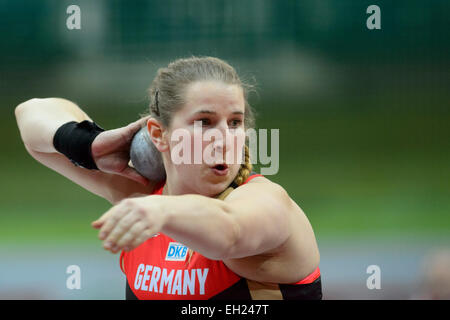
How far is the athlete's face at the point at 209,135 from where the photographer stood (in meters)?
1.63

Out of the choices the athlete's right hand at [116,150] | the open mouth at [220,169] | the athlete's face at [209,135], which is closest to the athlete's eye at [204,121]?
the athlete's face at [209,135]

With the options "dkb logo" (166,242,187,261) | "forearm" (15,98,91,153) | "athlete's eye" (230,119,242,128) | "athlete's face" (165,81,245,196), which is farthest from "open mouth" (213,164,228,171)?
"forearm" (15,98,91,153)

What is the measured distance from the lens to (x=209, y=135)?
162 centimetres

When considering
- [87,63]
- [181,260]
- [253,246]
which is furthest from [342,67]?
[253,246]

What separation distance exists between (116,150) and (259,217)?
0.78m

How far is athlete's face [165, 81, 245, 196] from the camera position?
1.63m

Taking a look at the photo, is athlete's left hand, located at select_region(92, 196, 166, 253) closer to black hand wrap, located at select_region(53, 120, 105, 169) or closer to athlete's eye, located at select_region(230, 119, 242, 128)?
athlete's eye, located at select_region(230, 119, 242, 128)

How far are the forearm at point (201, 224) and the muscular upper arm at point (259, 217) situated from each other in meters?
0.04

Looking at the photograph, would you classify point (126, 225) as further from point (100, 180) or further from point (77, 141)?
point (100, 180)

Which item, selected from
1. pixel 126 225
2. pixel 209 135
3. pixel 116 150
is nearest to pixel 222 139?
pixel 209 135

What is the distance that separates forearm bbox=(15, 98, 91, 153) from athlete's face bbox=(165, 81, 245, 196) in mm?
538

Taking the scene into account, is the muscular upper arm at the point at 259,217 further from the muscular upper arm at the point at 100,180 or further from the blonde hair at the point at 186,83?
the muscular upper arm at the point at 100,180

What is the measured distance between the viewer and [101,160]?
1952 millimetres

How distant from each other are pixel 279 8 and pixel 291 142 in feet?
3.25
